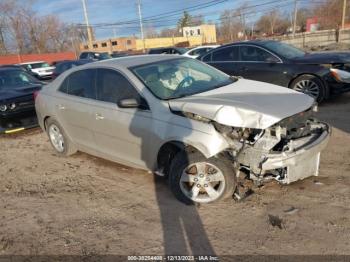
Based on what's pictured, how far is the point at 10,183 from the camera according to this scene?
220 inches

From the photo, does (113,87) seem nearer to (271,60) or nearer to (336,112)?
(271,60)

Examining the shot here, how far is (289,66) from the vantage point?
8281 millimetres

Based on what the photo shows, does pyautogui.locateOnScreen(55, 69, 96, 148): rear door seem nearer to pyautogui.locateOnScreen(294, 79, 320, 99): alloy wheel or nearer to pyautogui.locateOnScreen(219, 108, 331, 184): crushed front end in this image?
pyautogui.locateOnScreen(219, 108, 331, 184): crushed front end

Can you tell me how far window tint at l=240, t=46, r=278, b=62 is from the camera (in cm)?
857

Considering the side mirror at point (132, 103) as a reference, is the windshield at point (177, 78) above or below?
above

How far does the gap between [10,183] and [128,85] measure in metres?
Answer: 2.53

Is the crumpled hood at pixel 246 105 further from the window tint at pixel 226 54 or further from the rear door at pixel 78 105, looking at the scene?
the window tint at pixel 226 54

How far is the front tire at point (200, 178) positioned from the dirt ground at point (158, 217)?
14 cm

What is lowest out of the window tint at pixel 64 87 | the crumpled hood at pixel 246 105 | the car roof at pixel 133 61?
the crumpled hood at pixel 246 105

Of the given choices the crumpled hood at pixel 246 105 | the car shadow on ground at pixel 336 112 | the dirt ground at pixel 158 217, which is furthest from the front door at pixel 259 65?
the crumpled hood at pixel 246 105

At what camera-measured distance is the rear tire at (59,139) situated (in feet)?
20.2

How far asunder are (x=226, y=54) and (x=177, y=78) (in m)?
Answer: 4.71

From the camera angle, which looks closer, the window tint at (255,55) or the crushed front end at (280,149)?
the crushed front end at (280,149)

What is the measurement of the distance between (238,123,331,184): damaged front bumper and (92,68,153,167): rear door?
1283 millimetres
